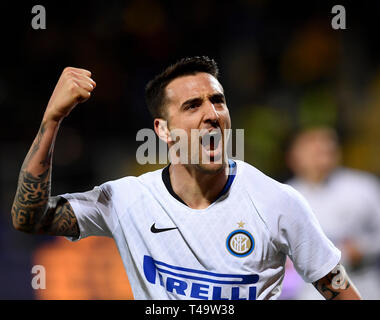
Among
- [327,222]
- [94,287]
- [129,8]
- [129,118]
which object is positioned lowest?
[94,287]

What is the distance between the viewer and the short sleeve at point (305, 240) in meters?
2.48

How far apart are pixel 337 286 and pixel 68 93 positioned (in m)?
1.63

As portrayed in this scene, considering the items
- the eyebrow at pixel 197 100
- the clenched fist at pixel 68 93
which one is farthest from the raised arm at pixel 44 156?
the eyebrow at pixel 197 100

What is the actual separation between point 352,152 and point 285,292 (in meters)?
2.47

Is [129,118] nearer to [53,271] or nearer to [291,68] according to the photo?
[53,271]

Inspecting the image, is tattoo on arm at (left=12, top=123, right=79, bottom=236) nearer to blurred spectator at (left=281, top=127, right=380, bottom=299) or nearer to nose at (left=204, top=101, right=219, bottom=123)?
nose at (left=204, top=101, right=219, bottom=123)

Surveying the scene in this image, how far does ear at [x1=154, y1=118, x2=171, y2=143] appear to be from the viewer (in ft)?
9.14

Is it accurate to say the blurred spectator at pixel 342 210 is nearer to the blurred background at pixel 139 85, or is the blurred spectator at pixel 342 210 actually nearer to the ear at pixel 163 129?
the blurred background at pixel 139 85

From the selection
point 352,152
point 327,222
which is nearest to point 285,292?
point 327,222

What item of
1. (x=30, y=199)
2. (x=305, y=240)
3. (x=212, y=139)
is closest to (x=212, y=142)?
(x=212, y=139)

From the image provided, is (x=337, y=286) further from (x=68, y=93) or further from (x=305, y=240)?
(x=68, y=93)

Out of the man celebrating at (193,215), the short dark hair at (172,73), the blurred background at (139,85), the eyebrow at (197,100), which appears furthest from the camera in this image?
the blurred background at (139,85)

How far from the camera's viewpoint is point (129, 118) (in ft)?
20.4

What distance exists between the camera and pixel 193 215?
104 inches
